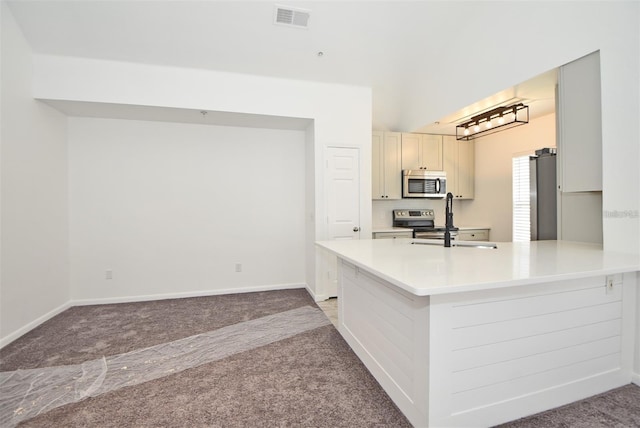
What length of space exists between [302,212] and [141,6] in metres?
3.06

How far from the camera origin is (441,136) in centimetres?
496

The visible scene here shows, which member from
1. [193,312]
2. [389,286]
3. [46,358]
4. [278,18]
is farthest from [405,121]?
[46,358]

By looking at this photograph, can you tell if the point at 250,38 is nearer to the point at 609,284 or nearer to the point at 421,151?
the point at 421,151

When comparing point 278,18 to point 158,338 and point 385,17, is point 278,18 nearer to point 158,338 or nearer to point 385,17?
point 385,17

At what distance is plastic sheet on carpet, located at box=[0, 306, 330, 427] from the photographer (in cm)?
194

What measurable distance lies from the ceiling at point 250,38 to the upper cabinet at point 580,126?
0.30 meters

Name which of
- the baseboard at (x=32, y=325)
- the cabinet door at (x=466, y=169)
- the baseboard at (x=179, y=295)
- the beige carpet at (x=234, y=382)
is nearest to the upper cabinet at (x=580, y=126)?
the beige carpet at (x=234, y=382)

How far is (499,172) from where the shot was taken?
185 inches

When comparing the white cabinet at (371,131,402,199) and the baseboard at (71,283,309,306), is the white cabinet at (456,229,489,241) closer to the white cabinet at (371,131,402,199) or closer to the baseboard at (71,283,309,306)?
the white cabinet at (371,131,402,199)

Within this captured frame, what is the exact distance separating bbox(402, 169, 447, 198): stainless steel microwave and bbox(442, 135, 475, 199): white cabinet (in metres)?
0.27

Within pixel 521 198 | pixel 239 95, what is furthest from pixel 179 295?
pixel 521 198

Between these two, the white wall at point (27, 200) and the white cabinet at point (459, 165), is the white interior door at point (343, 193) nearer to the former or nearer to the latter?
the white cabinet at point (459, 165)

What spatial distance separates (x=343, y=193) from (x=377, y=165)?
0.92 meters

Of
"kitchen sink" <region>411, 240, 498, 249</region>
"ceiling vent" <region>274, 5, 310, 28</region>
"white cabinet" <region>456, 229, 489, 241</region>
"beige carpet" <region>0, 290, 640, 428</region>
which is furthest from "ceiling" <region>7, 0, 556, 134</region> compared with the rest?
"beige carpet" <region>0, 290, 640, 428</region>
